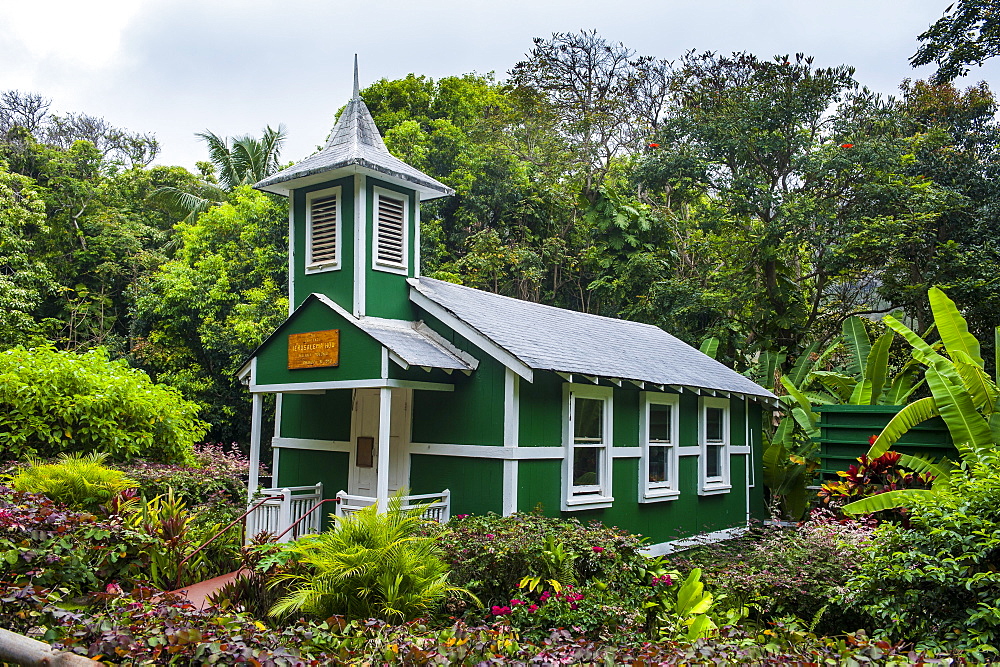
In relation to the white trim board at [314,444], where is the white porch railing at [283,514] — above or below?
below

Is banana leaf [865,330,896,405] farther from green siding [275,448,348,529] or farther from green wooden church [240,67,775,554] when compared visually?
green siding [275,448,348,529]

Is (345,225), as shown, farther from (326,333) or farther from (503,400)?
(503,400)

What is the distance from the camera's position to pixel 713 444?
14070 mm

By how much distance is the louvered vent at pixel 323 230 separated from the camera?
11117 mm

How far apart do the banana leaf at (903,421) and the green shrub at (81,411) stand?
11.3 metres

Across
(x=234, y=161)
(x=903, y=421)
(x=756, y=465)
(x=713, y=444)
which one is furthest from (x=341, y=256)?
(x=234, y=161)

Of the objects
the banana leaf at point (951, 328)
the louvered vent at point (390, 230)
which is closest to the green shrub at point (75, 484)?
the louvered vent at point (390, 230)

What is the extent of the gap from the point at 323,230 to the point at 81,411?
4956mm

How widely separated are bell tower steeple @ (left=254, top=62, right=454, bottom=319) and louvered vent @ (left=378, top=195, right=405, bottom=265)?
0.01 meters

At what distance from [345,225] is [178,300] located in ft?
37.4

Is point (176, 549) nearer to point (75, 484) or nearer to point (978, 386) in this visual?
point (75, 484)

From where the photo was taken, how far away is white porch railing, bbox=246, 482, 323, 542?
10422 millimetres

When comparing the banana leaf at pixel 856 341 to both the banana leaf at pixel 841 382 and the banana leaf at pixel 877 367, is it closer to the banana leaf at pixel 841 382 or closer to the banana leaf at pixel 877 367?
the banana leaf at pixel 841 382

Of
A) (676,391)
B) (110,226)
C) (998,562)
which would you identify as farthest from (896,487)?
(110,226)
